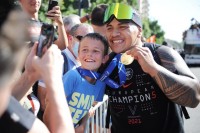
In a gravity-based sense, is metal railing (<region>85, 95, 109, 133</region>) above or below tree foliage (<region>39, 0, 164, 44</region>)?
above

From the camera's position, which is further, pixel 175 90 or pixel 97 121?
pixel 97 121

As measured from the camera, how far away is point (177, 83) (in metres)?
2.36

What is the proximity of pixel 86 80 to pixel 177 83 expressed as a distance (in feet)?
2.38

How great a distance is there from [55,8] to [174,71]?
1490 mm

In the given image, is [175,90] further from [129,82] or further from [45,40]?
[45,40]

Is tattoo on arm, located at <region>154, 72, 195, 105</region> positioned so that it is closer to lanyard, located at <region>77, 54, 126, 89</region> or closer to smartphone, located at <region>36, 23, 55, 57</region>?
lanyard, located at <region>77, 54, 126, 89</region>

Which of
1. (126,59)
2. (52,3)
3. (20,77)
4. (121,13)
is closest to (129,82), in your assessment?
(126,59)

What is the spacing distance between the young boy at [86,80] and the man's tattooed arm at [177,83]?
20.4 inches

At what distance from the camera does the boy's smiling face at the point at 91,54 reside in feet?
8.66

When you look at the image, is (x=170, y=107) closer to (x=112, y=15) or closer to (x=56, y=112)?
(x=112, y=15)

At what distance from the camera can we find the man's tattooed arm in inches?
92.5

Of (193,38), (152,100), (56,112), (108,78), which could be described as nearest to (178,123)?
(152,100)

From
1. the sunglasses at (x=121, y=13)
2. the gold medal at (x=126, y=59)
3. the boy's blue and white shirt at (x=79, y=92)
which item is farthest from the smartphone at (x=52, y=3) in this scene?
the gold medal at (x=126, y=59)

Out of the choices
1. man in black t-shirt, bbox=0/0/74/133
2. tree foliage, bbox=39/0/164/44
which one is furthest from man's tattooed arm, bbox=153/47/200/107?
tree foliage, bbox=39/0/164/44
